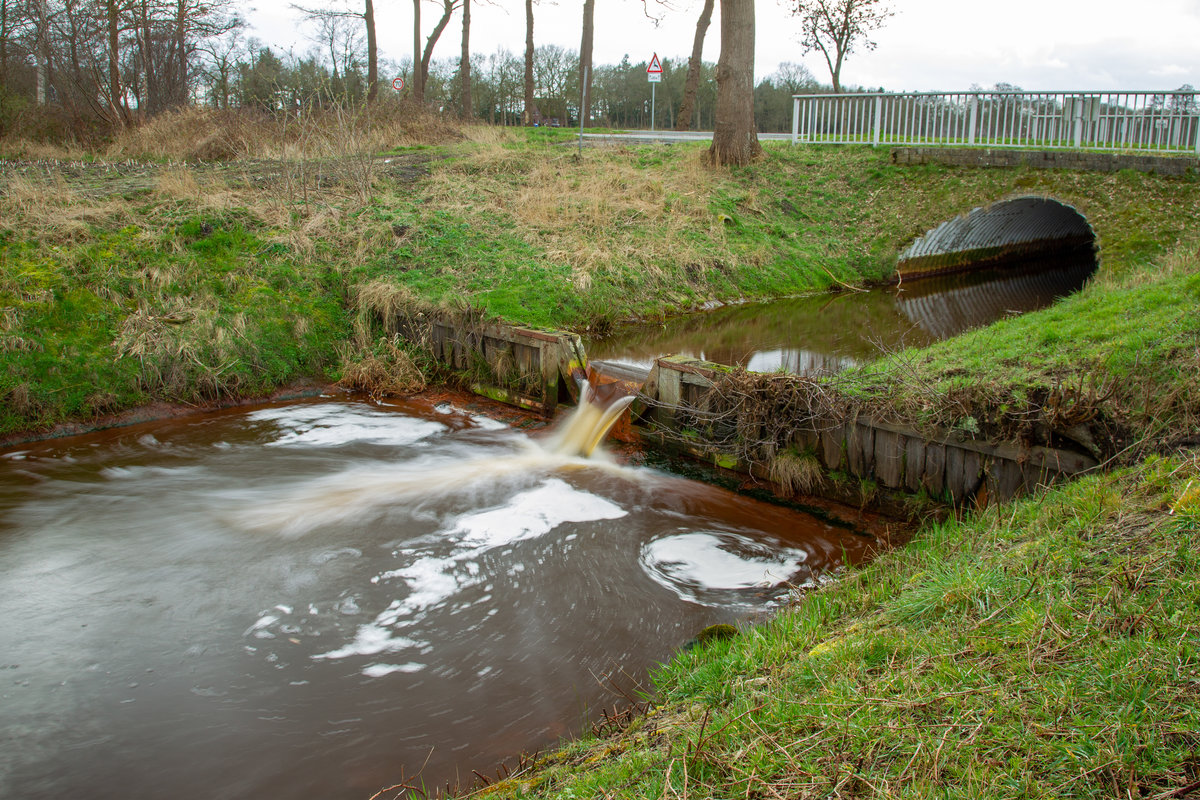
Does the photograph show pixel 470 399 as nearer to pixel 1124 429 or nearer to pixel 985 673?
pixel 1124 429

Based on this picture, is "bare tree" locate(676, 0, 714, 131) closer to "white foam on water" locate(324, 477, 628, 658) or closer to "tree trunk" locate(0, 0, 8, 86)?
"tree trunk" locate(0, 0, 8, 86)

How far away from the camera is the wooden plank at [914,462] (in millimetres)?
7164

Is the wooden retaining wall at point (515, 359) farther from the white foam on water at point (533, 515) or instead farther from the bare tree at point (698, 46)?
the bare tree at point (698, 46)

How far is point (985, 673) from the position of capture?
3.32 m

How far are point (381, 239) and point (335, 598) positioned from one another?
952cm

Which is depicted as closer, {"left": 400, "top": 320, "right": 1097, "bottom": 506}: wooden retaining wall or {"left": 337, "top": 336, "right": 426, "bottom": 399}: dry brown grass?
{"left": 400, "top": 320, "right": 1097, "bottom": 506}: wooden retaining wall

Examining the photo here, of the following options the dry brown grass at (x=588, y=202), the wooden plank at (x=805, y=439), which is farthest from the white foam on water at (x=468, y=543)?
the dry brown grass at (x=588, y=202)

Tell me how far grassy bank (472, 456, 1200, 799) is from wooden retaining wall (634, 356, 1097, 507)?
1550 millimetres

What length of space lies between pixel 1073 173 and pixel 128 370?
18.7m

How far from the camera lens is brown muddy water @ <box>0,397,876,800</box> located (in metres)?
4.73

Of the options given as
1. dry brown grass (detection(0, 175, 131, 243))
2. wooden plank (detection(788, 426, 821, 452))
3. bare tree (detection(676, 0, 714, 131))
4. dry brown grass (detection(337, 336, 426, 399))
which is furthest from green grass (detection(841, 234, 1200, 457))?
bare tree (detection(676, 0, 714, 131))

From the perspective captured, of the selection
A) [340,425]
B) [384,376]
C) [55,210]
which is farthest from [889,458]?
[55,210]

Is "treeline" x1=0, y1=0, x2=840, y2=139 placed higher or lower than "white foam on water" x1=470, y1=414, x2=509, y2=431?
higher

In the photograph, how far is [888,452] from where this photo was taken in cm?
736
